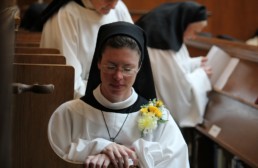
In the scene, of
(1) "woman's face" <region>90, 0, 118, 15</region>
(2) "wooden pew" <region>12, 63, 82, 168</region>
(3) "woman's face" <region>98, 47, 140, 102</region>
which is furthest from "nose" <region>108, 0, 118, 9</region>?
(3) "woman's face" <region>98, 47, 140, 102</region>

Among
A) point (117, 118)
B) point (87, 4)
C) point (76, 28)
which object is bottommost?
point (117, 118)

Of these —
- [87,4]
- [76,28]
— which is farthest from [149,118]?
[87,4]

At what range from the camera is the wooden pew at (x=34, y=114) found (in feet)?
7.27

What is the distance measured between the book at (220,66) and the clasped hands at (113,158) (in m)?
2.35

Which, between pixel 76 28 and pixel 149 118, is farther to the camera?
pixel 76 28

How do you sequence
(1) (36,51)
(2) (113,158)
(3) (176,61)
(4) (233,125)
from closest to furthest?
(2) (113,158), (1) (36,51), (4) (233,125), (3) (176,61)

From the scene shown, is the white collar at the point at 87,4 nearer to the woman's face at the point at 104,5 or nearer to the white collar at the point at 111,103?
the woman's face at the point at 104,5

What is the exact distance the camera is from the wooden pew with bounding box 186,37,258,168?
312 centimetres

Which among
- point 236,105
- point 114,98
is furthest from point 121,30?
point 236,105

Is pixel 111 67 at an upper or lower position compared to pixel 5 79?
lower

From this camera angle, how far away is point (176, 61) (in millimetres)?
3881

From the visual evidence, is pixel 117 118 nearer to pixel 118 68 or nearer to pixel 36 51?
pixel 118 68

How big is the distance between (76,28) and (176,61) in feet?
4.15

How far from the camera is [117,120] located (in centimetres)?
196
